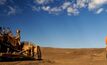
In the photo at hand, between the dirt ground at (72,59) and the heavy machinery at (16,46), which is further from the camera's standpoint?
the heavy machinery at (16,46)

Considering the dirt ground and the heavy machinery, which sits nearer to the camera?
the dirt ground

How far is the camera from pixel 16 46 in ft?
124

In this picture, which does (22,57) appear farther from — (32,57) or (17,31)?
(17,31)

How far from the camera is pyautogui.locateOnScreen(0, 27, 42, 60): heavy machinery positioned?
35031mm

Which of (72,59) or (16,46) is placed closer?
(16,46)

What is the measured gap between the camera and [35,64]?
26.4 metres

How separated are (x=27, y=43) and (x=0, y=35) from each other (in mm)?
5552

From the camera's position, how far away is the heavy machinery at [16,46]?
1379 inches

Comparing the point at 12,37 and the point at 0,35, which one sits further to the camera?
the point at 12,37

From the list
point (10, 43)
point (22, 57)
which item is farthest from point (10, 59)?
point (10, 43)

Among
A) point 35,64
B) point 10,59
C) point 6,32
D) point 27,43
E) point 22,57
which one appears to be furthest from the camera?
point 27,43

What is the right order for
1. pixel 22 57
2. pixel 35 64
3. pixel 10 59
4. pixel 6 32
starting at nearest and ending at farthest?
1. pixel 35 64
2. pixel 10 59
3. pixel 22 57
4. pixel 6 32

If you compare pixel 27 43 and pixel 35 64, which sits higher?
pixel 27 43

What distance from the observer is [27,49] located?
3834 cm
